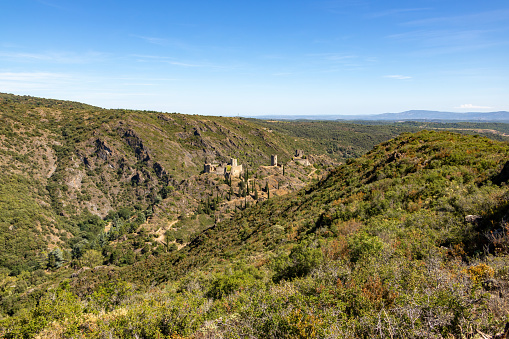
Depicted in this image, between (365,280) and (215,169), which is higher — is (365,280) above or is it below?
above

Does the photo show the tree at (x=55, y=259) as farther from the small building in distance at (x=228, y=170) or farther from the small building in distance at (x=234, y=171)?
the small building in distance at (x=234, y=171)

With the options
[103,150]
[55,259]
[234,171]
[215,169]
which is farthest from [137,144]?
[55,259]

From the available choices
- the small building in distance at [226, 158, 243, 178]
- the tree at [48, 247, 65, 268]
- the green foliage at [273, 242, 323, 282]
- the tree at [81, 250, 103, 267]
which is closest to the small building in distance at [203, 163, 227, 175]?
the small building in distance at [226, 158, 243, 178]

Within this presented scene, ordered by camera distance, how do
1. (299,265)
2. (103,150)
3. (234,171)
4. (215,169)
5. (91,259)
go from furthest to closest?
(103,150) → (215,169) → (234,171) → (91,259) → (299,265)

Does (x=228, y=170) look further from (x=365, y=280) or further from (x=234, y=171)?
(x=365, y=280)

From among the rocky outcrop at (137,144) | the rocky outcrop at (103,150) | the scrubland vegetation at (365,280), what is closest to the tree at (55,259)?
the scrubland vegetation at (365,280)

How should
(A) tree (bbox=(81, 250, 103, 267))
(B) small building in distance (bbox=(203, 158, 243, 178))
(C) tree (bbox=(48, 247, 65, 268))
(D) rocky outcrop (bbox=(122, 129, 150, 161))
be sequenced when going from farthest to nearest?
(D) rocky outcrop (bbox=(122, 129, 150, 161)) → (B) small building in distance (bbox=(203, 158, 243, 178)) → (C) tree (bbox=(48, 247, 65, 268)) → (A) tree (bbox=(81, 250, 103, 267))

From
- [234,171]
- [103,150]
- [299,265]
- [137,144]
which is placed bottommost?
[234,171]

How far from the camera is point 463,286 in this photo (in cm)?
455

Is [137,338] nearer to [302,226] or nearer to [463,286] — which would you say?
[463,286]

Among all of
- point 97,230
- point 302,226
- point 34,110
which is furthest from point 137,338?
point 34,110

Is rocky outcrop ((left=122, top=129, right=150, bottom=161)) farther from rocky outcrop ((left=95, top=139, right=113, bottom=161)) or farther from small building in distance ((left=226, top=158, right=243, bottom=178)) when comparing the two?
small building in distance ((left=226, top=158, right=243, bottom=178))

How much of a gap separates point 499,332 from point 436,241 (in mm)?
5447

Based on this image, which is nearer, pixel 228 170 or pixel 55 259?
pixel 55 259
